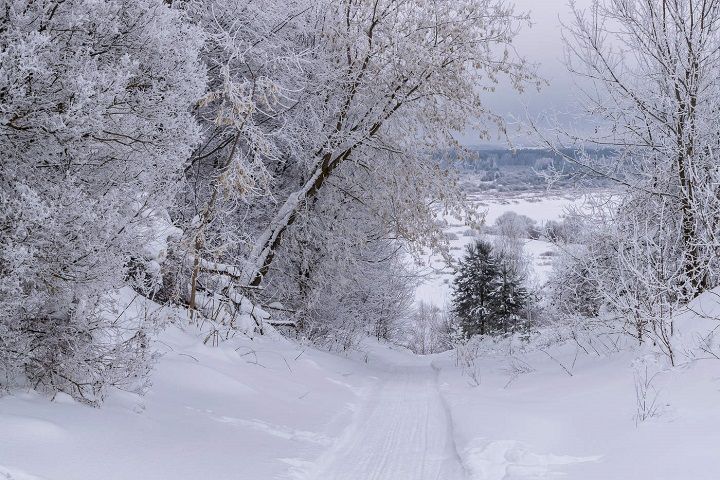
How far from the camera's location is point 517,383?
8.15 metres

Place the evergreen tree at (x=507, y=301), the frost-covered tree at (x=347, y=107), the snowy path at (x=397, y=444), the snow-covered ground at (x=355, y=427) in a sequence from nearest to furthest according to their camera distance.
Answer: the snow-covered ground at (x=355, y=427)
the snowy path at (x=397, y=444)
the frost-covered tree at (x=347, y=107)
the evergreen tree at (x=507, y=301)

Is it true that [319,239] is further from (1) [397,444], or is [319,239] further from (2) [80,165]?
(2) [80,165]

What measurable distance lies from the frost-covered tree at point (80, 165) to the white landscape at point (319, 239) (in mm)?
23

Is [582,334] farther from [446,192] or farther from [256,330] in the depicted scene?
[256,330]

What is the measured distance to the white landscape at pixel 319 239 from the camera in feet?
12.9

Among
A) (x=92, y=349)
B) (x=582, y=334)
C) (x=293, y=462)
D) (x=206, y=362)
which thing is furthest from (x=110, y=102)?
(x=582, y=334)

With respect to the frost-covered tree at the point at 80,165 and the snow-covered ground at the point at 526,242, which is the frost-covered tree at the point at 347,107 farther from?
the frost-covered tree at the point at 80,165

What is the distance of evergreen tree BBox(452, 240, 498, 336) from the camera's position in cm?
3697

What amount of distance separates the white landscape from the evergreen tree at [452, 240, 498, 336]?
73.1ft

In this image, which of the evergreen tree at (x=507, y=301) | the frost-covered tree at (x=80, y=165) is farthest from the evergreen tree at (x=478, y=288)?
the frost-covered tree at (x=80, y=165)

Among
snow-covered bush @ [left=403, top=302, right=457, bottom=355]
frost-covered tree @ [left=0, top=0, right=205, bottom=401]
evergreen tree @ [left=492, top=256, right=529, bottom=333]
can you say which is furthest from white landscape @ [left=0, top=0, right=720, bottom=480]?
snow-covered bush @ [left=403, top=302, right=457, bottom=355]

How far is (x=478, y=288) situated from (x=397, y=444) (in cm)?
3291

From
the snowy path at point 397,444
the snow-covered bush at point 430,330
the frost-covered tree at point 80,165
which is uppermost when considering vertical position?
the frost-covered tree at point 80,165

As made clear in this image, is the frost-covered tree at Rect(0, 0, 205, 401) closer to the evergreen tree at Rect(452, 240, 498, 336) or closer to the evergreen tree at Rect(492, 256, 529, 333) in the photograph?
the evergreen tree at Rect(452, 240, 498, 336)
